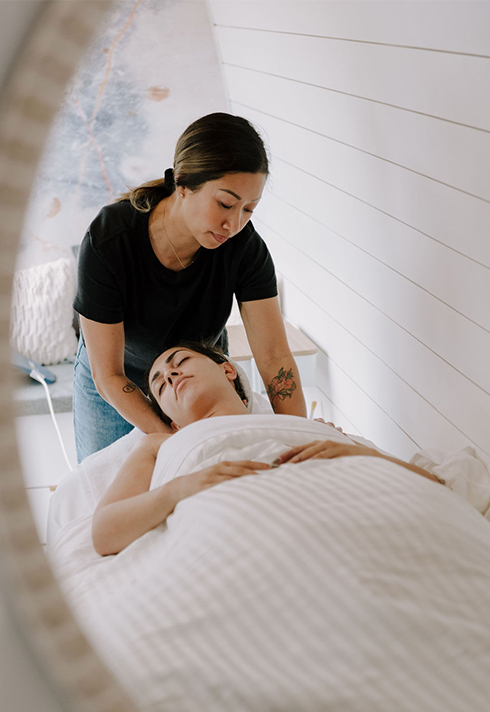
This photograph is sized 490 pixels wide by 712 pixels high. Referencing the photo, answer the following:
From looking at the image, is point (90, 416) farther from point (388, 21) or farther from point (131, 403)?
point (388, 21)

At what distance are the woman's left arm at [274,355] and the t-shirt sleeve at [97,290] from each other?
320 millimetres

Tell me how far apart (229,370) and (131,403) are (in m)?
0.22

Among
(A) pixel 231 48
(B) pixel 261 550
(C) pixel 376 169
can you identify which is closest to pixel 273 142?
(A) pixel 231 48

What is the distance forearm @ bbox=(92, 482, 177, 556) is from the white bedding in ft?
0.08

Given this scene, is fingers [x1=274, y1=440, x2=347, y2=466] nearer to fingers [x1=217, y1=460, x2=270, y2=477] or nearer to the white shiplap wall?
fingers [x1=217, y1=460, x2=270, y2=477]

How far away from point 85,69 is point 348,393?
5.85ft

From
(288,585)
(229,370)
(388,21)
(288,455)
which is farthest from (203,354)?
(388,21)

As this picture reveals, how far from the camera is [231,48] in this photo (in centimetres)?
211

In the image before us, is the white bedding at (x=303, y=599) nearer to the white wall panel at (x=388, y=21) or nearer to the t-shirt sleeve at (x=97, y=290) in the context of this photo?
the t-shirt sleeve at (x=97, y=290)

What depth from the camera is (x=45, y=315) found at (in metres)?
2.50

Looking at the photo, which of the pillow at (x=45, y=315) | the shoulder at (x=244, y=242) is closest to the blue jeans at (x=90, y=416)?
the shoulder at (x=244, y=242)

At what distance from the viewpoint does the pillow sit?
2500mm

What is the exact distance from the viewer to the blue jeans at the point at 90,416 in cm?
140

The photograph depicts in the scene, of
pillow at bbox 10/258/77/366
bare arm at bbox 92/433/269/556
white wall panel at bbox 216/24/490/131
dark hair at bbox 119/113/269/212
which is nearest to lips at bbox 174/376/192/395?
bare arm at bbox 92/433/269/556
